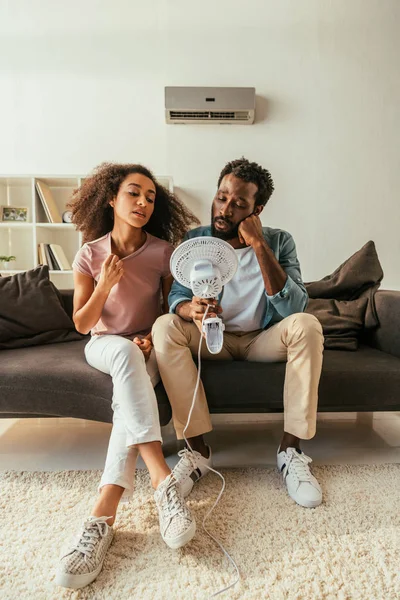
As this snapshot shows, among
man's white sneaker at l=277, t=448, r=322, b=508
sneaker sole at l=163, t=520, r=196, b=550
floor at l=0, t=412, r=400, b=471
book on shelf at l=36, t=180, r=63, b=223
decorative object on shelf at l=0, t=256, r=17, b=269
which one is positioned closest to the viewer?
sneaker sole at l=163, t=520, r=196, b=550

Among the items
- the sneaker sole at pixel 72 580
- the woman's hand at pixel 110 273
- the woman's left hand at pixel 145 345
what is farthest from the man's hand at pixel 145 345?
the sneaker sole at pixel 72 580

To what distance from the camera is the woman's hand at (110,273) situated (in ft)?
4.87

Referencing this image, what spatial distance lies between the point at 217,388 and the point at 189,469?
27cm

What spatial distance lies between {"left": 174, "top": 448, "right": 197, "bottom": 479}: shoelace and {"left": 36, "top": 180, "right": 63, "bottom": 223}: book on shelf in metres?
2.33

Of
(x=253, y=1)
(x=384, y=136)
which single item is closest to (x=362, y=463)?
(x=384, y=136)

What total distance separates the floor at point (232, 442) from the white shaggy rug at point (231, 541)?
118 millimetres

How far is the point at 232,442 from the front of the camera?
1.76 meters

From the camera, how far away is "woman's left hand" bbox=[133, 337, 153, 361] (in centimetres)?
148

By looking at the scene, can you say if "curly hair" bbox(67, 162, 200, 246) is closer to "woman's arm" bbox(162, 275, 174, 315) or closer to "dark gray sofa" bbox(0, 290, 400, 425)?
"woman's arm" bbox(162, 275, 174, 315)

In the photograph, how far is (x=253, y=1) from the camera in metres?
3.21

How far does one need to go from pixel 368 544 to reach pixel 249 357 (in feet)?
Result: 2.26

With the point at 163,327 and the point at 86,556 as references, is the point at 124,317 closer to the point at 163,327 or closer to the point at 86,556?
the point at 163,327

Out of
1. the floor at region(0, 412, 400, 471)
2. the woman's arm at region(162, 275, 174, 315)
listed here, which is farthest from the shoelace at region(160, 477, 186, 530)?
the woman's arm at region(162, 275, 174, 315)

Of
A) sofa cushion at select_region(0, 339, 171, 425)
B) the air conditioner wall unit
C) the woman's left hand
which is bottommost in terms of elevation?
sofa cushion at select_region(0, 339, 171, 425)
